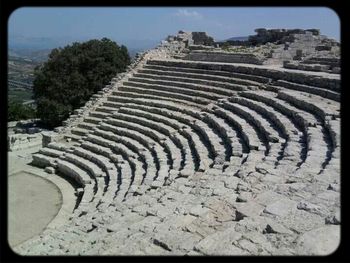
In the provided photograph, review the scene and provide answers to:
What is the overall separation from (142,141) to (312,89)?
19.3 ft

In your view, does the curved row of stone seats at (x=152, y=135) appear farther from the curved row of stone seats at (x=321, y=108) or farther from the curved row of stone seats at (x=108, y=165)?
the curved row of stone seats at (x=321, y=108)

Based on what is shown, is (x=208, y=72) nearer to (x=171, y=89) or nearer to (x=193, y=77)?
(x=193, y=77)

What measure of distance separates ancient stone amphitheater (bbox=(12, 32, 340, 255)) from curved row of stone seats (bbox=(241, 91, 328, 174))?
5cm

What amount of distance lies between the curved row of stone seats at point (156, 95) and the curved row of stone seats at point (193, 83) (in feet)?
2.29

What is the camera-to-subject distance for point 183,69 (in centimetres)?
2011

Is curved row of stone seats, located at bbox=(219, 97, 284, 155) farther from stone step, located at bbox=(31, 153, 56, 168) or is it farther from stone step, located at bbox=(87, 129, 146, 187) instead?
stone step, located at bbox=(31, 153, 56, 168)

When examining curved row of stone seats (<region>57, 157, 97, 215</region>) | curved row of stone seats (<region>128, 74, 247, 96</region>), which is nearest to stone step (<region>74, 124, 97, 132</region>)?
curved row of stone seats (<region>57, 157, 97, 215</region>)

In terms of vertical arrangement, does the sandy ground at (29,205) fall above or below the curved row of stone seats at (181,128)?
below

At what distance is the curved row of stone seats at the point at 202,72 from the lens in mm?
17141

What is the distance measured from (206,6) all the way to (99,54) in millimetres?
23640

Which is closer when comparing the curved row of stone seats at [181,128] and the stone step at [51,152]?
the curved row of stone seats at [181,128]

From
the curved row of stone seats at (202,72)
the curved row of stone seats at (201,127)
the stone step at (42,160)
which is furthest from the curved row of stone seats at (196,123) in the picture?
the stone step at (42,160)

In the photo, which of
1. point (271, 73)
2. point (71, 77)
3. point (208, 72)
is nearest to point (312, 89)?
point (271, 73)

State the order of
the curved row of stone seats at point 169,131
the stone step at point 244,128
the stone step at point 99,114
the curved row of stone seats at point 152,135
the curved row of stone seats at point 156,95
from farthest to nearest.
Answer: the stone step at point 99,114 < the curved row of stone seats at point 156,95 < the curved row of stone seats at point 152,135 < the curved row of stone seats at point 169,131 < the stone step at point 244,128
